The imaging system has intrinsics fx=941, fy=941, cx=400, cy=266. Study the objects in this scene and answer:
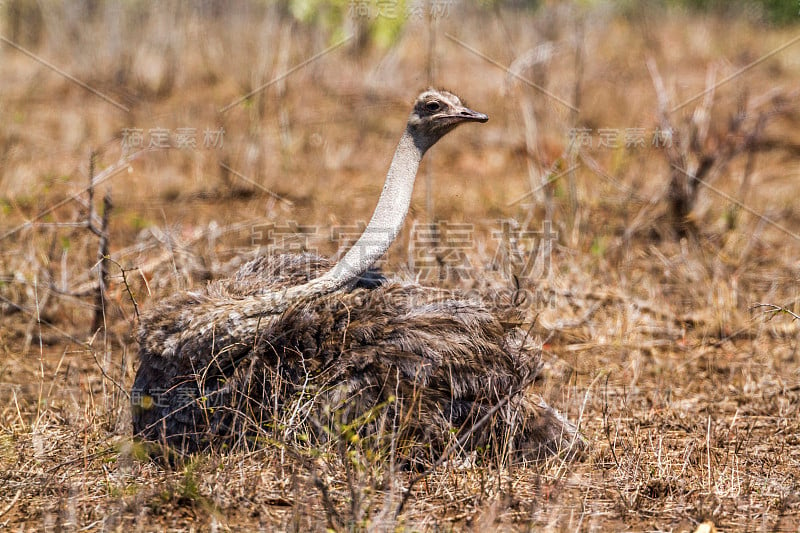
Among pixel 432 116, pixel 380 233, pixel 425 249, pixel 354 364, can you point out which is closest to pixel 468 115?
pixel 432 116

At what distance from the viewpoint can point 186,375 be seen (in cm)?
422

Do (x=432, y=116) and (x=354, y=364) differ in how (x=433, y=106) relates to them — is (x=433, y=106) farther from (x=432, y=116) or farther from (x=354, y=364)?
(x=354, y=364)

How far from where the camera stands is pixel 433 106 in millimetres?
4473

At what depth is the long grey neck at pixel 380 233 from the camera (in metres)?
4.33

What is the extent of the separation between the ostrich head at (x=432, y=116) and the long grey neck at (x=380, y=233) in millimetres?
53

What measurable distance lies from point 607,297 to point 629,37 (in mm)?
8622

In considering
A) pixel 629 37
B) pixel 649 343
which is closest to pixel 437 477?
pixel 649 343

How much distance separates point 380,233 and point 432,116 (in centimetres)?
62

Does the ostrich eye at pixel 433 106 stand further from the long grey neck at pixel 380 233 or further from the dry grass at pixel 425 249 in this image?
the dry grass at pixel 425 249

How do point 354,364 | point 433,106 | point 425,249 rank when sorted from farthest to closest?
point 425,249, point 433,106, point 354,364

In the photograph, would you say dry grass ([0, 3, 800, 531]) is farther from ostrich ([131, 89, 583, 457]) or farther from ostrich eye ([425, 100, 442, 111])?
ostrich eye ([425, 100, 442, 111])

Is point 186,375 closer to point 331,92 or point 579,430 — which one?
point 579,430

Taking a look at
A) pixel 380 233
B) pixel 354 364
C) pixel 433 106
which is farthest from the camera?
pixel 433 106

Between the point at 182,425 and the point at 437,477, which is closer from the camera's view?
the point at 437,477
